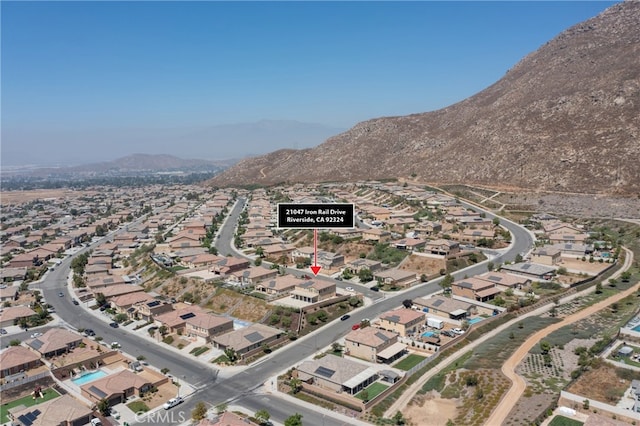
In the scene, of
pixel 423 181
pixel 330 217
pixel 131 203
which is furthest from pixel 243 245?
pixel 131 203

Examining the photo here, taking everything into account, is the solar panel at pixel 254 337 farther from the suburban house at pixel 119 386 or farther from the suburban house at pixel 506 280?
the suburban house at pixel 506 280

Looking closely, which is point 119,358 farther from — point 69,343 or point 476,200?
point 476,200

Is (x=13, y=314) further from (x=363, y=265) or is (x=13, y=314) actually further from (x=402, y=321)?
(x=402, y=321)

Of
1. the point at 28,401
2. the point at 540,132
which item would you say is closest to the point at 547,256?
the point at 28,401

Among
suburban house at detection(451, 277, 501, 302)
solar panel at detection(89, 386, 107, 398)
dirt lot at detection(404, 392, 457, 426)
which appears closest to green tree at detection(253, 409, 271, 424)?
dirt lot at detection(404, 392, 457, 426)

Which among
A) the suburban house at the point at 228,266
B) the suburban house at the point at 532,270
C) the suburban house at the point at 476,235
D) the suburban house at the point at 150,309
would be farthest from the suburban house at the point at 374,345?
the suburban house at the point at 476,235

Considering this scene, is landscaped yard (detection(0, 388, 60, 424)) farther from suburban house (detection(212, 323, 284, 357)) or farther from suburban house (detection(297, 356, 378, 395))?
suburban house (detection(297, 356, 378, 395))

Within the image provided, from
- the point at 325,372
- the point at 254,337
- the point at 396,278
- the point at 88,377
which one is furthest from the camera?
the point at 396,278
